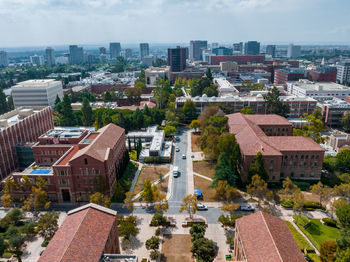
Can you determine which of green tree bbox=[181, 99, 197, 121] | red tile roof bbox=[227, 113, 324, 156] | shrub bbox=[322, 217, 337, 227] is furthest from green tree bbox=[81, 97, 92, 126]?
shrub bbox=[322, 217, 337, 227]

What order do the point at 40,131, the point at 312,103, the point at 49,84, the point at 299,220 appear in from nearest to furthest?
the point at 299,220 < the point at 40,131 < the point at 312,103 < the point at 49,84

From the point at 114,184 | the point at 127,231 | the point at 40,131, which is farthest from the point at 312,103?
the point at 40,131

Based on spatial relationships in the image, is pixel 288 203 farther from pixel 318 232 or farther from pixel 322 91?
pixel 322 91

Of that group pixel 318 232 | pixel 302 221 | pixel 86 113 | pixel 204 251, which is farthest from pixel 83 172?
pixel 86 113

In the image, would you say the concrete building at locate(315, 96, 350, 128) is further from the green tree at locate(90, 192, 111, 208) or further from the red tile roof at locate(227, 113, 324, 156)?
the green tree at locate(90, 192, 111, 208)

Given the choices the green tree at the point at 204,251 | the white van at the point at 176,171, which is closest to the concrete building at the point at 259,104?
the white van at the point at 176,171

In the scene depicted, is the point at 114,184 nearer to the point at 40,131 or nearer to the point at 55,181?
the point at 55,181

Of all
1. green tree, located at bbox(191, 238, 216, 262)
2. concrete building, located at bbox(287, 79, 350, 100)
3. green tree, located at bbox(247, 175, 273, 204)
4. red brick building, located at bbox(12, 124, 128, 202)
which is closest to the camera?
green tree, located at bbox(191, 238, 216, 262)
